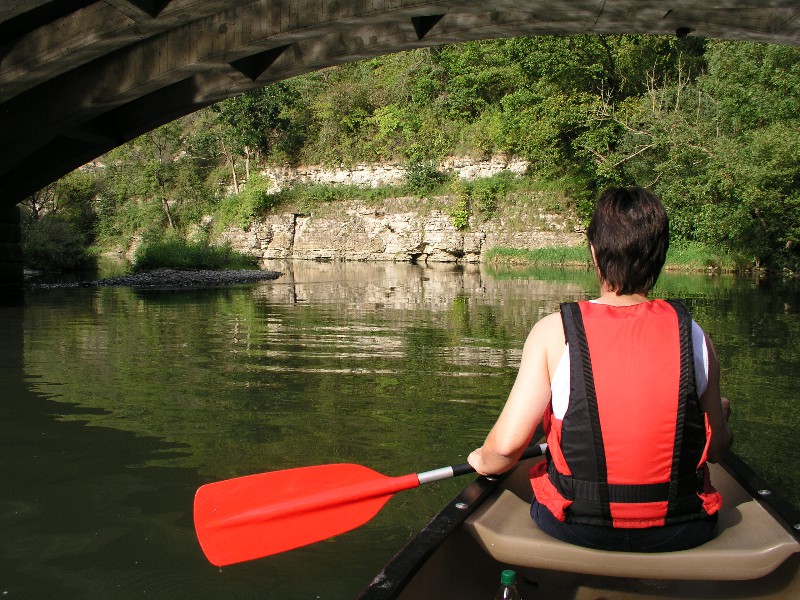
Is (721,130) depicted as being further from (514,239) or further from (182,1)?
(182,1)

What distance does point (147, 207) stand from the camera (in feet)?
124

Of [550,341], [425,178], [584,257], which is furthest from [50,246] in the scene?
[550,341]

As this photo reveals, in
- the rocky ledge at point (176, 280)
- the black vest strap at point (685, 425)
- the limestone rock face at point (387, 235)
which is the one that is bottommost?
the black vest strap at point (685, 425)

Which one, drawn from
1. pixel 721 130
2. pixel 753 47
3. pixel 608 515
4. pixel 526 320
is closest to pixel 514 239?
pixel 721 130

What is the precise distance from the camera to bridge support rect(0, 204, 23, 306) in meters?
13.6

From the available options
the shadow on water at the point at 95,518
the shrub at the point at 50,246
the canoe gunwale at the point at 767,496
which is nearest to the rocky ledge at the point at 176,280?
the shrub at the point at 50,246

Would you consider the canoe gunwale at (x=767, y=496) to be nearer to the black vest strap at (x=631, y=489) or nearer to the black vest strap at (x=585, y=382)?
the black vest strap at (x=631, y=489)

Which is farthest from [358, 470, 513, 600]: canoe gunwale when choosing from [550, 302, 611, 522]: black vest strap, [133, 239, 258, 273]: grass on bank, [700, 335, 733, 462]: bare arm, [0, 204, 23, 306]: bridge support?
[133, 239, 258, 273]: grass on bank

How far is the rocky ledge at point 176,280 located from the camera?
17609mm

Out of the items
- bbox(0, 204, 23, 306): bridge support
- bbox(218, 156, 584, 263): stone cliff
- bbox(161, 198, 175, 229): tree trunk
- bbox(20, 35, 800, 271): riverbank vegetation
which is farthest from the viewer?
bbox(161, 198, 175, 229): tree trunk

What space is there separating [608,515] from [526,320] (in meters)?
8.29

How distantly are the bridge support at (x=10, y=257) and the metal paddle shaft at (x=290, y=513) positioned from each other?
12.2 m

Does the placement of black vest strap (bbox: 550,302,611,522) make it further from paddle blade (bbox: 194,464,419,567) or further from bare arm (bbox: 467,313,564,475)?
paddle blade (bbox: 194,464,419,567)

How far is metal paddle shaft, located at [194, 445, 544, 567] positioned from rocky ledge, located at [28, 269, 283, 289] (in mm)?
14737
